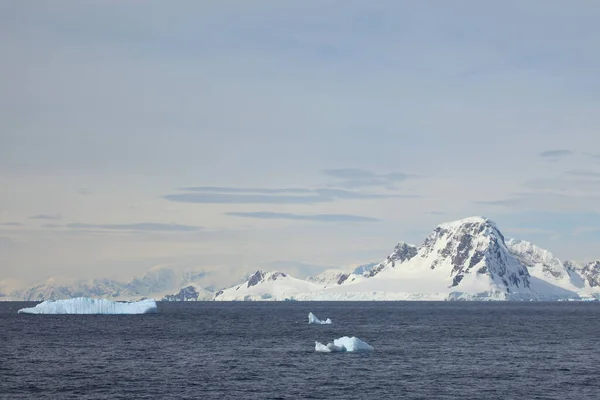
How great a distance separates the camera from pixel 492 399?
68938 mm

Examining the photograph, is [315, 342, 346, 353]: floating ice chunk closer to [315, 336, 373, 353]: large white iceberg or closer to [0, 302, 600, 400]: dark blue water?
[315, 336, 373, 353]: large white iceberg

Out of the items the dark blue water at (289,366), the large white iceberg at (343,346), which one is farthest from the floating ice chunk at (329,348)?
the dark blue water at (289,366)

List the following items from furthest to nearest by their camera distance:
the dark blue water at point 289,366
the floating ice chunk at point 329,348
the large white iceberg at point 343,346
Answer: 1. the large white iceberg at point 343,346
2. the floating ice chunk at point 329,348
3. the dark blue water at point 289,366

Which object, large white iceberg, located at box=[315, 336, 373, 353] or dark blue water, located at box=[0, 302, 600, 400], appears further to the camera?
large white iceberg, located at box=[315, 336, 373, 353]

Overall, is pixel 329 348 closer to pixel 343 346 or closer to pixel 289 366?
pixel 343 346

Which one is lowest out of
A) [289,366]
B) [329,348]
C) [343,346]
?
[289,366]

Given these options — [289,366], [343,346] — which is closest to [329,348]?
[343,346]

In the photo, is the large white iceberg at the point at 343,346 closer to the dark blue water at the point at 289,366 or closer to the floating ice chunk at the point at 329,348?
the floating ice chunk at the point at 329,348

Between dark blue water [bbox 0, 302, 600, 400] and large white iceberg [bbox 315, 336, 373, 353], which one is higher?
large white iceberg [bbox 315, 336, 373, 353]

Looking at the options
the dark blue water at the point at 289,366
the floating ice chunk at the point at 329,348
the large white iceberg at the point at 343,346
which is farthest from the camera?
the large white iceberg at the point at 343,346

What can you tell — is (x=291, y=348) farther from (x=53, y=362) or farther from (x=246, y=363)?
(x=53, y=362)

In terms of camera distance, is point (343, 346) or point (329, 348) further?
point (343, 346)

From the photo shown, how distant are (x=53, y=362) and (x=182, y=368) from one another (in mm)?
15978

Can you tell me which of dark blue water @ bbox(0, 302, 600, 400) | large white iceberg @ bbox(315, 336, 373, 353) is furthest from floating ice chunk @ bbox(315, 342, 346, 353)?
dark blue water @ bbox(0, 302, 600, 400)
